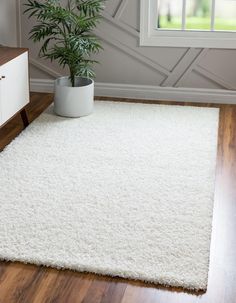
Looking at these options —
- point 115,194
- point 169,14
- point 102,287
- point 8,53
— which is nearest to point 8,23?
point 8,53

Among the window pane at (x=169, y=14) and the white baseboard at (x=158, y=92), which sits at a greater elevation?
the window pane at (x=169, y=14)

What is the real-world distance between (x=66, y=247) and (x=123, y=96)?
232cm

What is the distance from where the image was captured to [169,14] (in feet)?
14.3

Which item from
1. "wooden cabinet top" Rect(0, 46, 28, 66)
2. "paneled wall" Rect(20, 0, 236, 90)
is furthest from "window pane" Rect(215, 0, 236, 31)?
"wooden cabinet top" Rect(0, 46, 28, 66)

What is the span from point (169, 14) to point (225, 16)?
42 cm

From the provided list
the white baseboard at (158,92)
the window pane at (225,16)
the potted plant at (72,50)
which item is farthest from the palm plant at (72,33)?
the window pane at (225,16)

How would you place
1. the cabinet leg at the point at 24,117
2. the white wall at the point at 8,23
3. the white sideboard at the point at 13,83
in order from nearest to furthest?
the white sideboard at the point at 13,83 → the cabinet leg at the point at 24,117 → the white wall at the point at 8,23

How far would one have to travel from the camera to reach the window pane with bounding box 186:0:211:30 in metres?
4.30

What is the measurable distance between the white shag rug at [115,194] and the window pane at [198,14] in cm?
69

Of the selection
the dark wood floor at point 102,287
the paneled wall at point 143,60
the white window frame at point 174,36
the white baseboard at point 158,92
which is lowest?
the white baseboard at point 158,92

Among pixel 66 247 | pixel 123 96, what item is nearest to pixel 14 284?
pixel 66 247

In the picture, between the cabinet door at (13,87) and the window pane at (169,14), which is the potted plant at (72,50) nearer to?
the cabinet door at (13,87)

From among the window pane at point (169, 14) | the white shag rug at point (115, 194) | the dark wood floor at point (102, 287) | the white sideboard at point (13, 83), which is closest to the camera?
the dark wood floor at point (102, 287)

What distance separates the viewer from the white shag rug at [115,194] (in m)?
2.31
